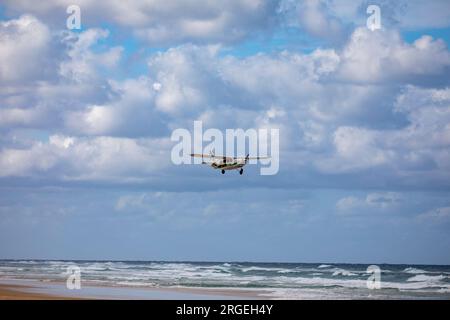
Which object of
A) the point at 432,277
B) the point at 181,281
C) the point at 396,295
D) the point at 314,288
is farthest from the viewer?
the point at 432,277

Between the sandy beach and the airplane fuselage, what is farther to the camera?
the airplane fuselage

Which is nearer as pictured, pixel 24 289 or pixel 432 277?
pixel 24 289

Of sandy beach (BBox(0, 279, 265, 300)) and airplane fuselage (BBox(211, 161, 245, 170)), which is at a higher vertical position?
airplane fuselage (BBox(211, 161, 245, 170))

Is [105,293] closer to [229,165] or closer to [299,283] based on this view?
[229,165]

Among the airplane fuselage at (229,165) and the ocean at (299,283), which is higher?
the airplane fuselage at (229,165)

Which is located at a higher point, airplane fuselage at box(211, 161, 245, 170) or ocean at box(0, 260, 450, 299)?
airplane fuselage at box(211, 161, 245, 170)

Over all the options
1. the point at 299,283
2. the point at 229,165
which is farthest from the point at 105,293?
the point at 299,283

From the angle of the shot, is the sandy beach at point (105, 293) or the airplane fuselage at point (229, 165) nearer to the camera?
the sandy beach at point (105, 293)

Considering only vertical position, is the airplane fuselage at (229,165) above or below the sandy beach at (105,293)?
above
